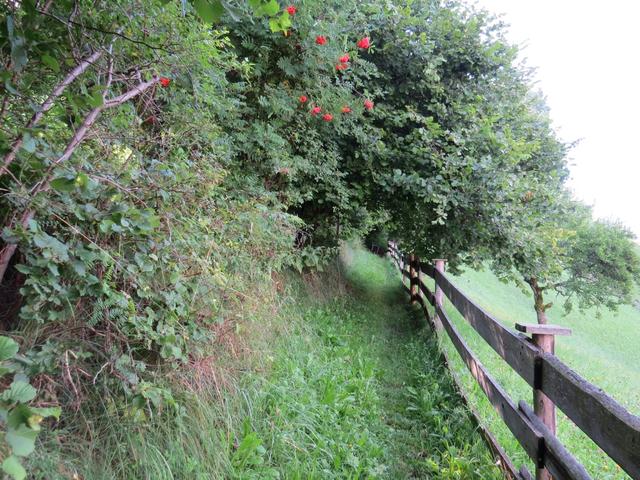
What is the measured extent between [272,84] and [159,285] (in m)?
3.03

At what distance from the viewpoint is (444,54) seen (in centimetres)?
627

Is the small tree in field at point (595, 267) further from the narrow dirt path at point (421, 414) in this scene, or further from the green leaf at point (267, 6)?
the green leaf at point (267, 6)

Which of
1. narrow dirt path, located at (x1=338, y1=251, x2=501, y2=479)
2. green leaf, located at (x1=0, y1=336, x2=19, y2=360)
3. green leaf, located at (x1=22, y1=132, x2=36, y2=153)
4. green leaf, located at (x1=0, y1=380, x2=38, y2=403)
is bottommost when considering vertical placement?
narrow dirt path, located at (x1=338, y1=251, x2=501, y2=479)

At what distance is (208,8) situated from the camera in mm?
1233

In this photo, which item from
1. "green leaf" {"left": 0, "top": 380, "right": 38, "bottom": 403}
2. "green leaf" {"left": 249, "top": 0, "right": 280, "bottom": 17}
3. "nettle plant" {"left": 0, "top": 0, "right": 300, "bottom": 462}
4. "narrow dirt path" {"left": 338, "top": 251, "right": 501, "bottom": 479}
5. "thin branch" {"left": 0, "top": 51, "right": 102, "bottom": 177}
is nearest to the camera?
"green leaf" {"left": 0, "top": 380, "right": 38, "bottom": 403}

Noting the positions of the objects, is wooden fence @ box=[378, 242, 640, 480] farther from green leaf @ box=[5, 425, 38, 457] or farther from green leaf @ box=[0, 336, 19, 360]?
green leaf @ box=[0, 336, 19, 360]

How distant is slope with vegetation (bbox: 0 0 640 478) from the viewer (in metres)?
1.74

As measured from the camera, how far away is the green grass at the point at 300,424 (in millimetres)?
1964

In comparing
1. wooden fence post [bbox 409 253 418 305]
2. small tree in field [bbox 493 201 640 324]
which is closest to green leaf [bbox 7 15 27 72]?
wooden fence post [bbox 409 253 418 305]

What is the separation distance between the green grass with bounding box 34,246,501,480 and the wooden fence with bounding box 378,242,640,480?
0.44 m

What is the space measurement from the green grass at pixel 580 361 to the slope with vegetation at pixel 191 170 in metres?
1.95

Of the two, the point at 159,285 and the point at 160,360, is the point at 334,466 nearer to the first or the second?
the point at 160,360

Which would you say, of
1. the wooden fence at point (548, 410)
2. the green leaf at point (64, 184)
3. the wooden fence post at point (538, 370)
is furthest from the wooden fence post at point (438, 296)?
the green leaf at point (64, 184)

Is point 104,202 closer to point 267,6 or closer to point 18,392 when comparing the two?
point 18,392
